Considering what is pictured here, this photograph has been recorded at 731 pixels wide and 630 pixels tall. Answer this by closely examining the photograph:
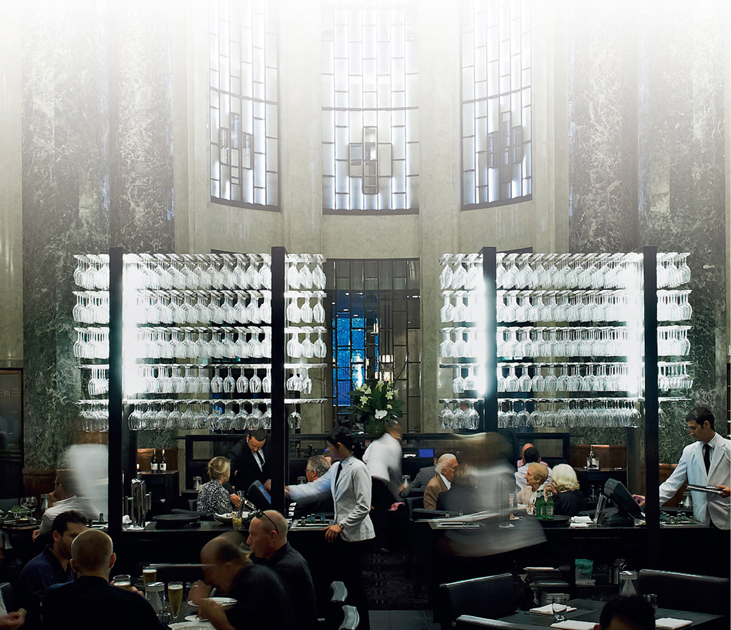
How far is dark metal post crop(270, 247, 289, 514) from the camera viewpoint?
667cm

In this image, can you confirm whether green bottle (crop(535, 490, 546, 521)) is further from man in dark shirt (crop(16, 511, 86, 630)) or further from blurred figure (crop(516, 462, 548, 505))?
man in dark shirt (crop(16, 511, 86, 630))

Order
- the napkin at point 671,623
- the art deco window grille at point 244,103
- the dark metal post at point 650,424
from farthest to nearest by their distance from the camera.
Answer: the art deco window grille at point 244,103 → the dark metal post at point 650,424 → the napkin at point 671,623

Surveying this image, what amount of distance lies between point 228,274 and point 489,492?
8.53 ft

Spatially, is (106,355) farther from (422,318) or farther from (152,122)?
(422,318)

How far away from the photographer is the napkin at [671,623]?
14.3 feet

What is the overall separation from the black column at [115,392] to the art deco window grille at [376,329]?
314 inches

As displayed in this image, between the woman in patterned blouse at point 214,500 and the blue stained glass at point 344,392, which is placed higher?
the blue stained glass at point 344,392

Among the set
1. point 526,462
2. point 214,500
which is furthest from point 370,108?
point 214,500

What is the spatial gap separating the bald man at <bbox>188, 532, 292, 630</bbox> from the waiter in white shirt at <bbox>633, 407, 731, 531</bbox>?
4.11 metres

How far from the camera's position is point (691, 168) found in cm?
1046

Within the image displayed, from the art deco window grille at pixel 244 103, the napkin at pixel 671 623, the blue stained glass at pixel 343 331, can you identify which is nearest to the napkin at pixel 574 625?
the napkin at pixel 671 623

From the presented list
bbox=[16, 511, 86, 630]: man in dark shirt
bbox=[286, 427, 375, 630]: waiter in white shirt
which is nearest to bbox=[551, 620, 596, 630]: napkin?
bbox=[286, 427, 375, 630]: waiter in white shirt

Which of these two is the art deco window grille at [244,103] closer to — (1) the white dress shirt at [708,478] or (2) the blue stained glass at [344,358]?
(2) the blue stained glass at [344,358]

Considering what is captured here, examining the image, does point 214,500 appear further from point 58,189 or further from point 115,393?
point 58,189
